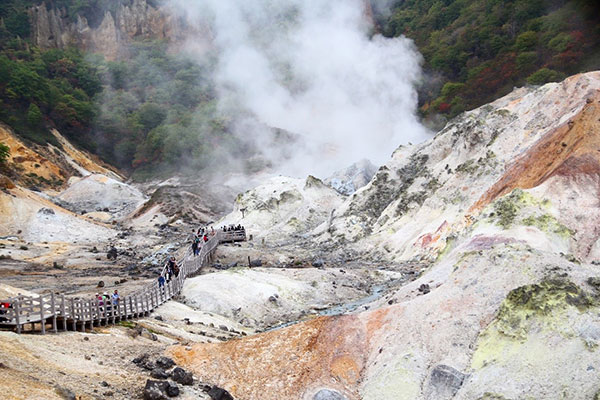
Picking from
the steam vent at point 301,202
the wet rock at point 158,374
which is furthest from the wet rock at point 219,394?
the wet rock at point 158,374

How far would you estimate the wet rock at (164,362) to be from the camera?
18.0 meters

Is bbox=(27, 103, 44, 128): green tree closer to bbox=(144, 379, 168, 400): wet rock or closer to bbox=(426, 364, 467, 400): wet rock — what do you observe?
bbox=(144, 379, 168, 400): wet rock

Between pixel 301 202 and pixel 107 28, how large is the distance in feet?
377

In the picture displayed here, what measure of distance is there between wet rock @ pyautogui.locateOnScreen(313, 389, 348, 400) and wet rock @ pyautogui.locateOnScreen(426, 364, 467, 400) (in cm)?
250

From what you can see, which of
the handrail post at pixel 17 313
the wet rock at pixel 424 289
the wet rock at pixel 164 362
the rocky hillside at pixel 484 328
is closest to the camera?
the rocky hillside at pixel 484 328

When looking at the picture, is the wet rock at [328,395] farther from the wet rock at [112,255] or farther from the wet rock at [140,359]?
the wet rock at [112,255]


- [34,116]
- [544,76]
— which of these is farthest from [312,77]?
[34,116]

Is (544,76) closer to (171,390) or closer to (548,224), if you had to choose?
(548,224)

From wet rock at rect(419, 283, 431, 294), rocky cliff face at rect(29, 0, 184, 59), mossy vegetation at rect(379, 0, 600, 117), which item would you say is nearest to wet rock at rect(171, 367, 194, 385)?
wet rock at rect(419, 283, 431, 294)

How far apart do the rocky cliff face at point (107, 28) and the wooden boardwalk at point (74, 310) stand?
136m

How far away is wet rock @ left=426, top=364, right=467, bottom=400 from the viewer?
15344mm

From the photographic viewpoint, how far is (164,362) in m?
18.2

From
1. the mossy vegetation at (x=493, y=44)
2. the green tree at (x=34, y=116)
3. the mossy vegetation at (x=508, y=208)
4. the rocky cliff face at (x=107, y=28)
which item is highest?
the rocky cliff face at (x=107, y=28)

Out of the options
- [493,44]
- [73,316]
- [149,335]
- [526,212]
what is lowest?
[73,316]
